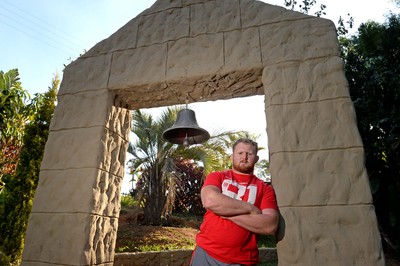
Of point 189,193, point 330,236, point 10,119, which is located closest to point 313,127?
point 330,236

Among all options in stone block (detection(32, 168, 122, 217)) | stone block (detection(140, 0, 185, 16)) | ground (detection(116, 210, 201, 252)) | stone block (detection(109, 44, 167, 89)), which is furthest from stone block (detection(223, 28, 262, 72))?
ground (detection(116, 210, 201, 252))

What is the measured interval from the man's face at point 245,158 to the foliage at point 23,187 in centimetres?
570

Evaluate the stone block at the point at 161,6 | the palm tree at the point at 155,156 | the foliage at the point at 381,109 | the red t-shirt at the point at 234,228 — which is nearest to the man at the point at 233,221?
the red t-shirt at the point at 234,228

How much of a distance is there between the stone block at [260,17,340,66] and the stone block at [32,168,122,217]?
2.08 metres

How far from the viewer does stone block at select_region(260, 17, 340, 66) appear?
237cm

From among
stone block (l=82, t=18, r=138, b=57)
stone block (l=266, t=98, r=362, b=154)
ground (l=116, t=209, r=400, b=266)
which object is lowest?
ground (l=116, t=209, r=400, b=266)

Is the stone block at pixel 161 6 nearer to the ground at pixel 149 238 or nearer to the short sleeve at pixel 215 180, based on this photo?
the short sleeve at pixel 215 180

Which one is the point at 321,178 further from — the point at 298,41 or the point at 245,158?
the point at 298,41

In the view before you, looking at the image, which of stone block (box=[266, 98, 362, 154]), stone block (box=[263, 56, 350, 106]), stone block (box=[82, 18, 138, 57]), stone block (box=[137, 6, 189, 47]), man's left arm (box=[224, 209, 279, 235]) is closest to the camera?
man's left arm (box=[224, 209, 279, 235])

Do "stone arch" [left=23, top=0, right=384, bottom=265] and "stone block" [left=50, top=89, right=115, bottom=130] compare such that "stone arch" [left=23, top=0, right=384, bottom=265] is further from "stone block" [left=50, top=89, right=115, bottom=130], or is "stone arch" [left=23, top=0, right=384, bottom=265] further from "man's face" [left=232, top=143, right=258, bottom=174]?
"man's face" [left=232, top=143, right=258, bottom=174]

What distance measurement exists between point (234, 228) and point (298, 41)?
1.86 metres

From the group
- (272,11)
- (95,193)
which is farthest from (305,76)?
(95,193)

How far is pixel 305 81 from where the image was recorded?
7.59 feet

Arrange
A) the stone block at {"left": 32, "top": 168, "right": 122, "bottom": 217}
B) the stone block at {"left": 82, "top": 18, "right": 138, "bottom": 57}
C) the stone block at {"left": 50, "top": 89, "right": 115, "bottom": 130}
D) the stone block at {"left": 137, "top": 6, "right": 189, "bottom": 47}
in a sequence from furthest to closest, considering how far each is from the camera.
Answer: the stone block at {"left": 82, "top": 18, "right": 138, "bottom": 57} → the stone block at {"left": 137, "top": 6, "right": 189, "bottom": 47} → the stone block at {"left": 50, "top": 89, "right": 115, "bottom": 130} → the stone block at {"left": 32, "top": 168, "right": 122, "bottom": 217}
